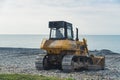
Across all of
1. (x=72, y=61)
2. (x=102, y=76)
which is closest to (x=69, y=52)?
(x=72, y=61)

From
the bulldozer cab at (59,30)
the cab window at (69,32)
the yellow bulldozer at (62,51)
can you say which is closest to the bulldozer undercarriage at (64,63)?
the yellow bulldozer at (62,51)

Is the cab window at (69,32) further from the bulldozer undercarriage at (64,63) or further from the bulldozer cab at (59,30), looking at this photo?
the bulldozer undercarriage at (64,63)

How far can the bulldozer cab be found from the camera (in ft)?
99.5

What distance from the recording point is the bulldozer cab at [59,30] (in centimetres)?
3033

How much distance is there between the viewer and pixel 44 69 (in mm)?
30906

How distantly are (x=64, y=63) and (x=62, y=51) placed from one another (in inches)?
52.0

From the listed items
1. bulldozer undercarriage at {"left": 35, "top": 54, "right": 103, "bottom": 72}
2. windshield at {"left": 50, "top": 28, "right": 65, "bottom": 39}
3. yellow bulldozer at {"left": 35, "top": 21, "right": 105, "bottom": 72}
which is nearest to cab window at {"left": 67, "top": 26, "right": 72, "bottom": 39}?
yellow bulldozer at {"left": 35, "top": 21, "right": 105, "bottom": 72}

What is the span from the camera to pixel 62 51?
30031 millimetres

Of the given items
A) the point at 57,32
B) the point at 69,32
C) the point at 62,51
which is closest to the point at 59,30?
the point at 57,32

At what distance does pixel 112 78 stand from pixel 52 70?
17.7ft

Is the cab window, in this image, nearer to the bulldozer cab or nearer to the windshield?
the bulldozer cab

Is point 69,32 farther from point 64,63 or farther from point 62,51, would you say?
point 64,63

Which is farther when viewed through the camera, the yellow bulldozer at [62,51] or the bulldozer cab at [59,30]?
the bulldozer cab at [59,30]

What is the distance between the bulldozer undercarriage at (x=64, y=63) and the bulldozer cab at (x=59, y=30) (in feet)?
4.27
